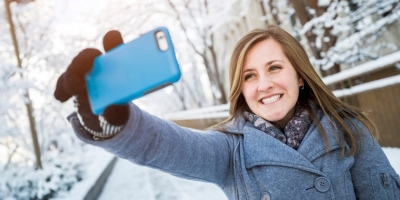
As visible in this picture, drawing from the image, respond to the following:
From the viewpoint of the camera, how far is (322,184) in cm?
149

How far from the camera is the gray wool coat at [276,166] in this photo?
53.9 inches

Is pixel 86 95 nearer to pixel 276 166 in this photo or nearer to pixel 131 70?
pixel 131 70

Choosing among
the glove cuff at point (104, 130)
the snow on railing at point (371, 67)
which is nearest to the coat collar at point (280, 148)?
the glove cuff at point (104, 130)

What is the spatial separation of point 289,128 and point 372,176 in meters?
0.42

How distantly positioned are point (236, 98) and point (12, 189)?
5.24 m

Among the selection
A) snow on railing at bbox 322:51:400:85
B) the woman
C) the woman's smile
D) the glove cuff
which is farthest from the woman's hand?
snow on railing at bbox 322:51:400:85

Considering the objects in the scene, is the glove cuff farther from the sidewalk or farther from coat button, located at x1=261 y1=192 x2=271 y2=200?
the sidewalk

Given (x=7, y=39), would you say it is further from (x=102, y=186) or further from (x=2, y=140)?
(x=102, y=186)

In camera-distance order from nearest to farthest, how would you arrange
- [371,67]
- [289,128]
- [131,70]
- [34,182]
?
1. [131,70]
2. [289,128]
3. [371,67]
4. [34,182]

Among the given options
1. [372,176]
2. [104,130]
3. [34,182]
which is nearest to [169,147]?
[104,130]

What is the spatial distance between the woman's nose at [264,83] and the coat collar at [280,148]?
0.20 meters

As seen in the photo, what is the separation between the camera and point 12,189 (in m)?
5.66

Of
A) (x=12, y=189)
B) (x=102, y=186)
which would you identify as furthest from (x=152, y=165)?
(x=102, y=186)

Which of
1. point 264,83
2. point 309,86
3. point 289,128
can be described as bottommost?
point 289,128
